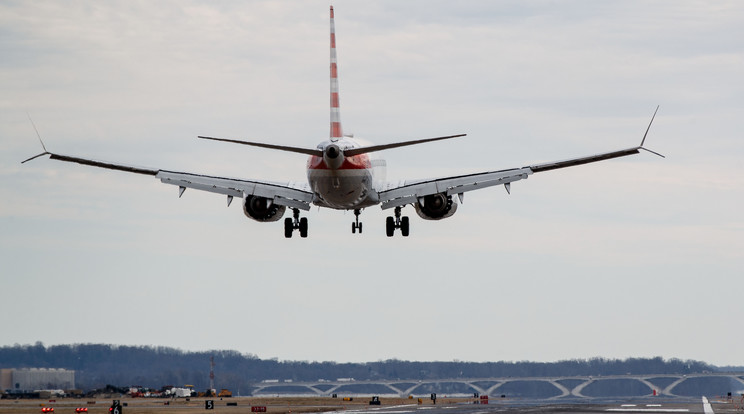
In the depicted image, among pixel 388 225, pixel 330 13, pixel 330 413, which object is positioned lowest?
pixel 330 413

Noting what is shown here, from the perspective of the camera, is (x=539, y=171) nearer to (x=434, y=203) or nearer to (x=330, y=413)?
(x=434, y=203)

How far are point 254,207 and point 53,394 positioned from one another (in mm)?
131149

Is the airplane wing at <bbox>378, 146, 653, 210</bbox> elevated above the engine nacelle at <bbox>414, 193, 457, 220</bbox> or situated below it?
above

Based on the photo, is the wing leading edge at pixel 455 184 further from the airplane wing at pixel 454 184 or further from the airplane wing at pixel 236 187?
the airplane wing at pixel 236 187

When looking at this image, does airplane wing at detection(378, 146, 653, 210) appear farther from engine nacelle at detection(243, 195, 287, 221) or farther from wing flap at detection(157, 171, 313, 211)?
engine nacelle at detection(243, 195, 287, 221)

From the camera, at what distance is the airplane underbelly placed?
2672 inches

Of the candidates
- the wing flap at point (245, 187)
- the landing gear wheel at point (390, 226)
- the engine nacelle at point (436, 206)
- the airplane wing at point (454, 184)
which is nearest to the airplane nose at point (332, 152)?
the wing flap at point (245, 187)

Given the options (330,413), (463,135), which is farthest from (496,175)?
(330,413)

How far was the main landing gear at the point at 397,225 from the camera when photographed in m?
77.8

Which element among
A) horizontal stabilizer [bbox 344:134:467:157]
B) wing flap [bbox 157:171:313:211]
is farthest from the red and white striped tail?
horizontal stabilizer [bbox 344:134:467:157]

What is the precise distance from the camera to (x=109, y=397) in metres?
186

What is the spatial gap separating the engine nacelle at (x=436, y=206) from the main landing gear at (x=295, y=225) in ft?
27.1

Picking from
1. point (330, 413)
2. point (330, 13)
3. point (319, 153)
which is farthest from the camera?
point (330, 413)

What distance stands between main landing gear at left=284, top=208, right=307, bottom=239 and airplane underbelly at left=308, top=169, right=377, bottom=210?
4014 mm
